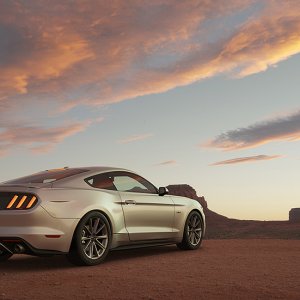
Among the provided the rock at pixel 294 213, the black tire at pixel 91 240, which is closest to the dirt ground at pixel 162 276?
the black tire at pixel 91 240

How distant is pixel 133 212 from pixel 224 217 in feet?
304

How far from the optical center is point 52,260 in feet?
29.5

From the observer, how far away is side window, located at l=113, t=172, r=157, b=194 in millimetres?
9156

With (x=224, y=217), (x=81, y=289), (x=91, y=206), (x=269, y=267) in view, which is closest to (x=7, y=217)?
(x=91, y=206)

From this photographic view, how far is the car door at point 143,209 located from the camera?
8906 mm

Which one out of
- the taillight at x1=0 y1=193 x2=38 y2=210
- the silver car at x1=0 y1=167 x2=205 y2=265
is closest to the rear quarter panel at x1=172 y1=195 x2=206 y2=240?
the silver car at x1=0 y1=167 x2=205 y2=265

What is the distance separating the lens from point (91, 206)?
26.7 feet

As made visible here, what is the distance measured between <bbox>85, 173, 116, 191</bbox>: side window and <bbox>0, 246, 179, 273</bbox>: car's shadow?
115 centimetres

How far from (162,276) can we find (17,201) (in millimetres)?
2256

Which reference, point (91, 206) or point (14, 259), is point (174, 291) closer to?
point (91, 206)

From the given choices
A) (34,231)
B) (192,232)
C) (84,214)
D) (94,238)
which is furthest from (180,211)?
(34,231)

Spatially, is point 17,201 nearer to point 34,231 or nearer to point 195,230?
point 34,231

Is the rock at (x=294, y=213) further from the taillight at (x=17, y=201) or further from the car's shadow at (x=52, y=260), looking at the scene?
the taillight at (x=17, y=201)

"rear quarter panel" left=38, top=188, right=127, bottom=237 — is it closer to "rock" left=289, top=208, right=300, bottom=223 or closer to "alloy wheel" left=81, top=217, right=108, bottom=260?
"alloy wheel" left=81, top=217, right=108, bottom=260
